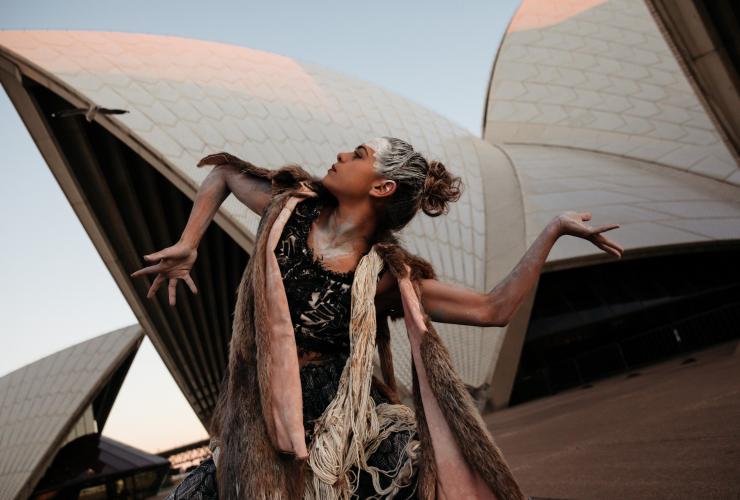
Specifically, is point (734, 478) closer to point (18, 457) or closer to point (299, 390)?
point (299, 390)

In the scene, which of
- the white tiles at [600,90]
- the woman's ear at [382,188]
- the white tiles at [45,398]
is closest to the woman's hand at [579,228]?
the woman's ear at [382,188]

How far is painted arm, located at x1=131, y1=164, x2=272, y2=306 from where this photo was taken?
4.90ft

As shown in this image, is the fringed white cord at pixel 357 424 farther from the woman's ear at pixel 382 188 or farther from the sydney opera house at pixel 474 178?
the sydney opera house at pixel 474 178

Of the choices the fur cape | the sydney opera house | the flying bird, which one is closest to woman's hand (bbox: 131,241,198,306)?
the fur cape

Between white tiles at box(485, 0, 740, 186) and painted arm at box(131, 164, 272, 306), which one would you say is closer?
painted arm at box(131, 164, 272, 306)

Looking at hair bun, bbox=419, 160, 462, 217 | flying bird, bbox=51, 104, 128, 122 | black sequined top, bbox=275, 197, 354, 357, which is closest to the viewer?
black sequined top, bbox=275, 197, 354, 357

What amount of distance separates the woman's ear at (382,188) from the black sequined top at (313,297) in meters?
A: 0.20

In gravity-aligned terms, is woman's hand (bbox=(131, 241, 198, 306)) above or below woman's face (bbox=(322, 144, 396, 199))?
below

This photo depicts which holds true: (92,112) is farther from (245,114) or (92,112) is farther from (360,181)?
(360,181)

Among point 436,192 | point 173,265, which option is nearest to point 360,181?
point 436,192

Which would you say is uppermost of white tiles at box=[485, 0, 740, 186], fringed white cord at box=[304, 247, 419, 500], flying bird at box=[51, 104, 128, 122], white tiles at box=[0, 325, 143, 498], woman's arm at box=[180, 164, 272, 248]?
white tiles at box=[485, 0, 740, 186]

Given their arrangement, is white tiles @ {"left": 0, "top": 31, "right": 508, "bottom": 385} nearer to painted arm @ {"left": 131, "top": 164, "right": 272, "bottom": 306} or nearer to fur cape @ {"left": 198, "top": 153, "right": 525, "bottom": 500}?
painted arm @ {"left": 131, "top": 164, "right": 272, "bottom": 306}

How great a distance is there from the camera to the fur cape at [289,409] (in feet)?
3.49

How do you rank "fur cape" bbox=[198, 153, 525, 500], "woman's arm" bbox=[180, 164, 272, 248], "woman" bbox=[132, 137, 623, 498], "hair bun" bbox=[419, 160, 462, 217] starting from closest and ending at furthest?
"fur cape" bbox=[198, 153, 525, 500], "woman" bbox=[132, 137, 623, 498], "hair bun" bbox=[419, 160, 462, 217], "woman's arm" bbox=[180, 164, 272, 248]
